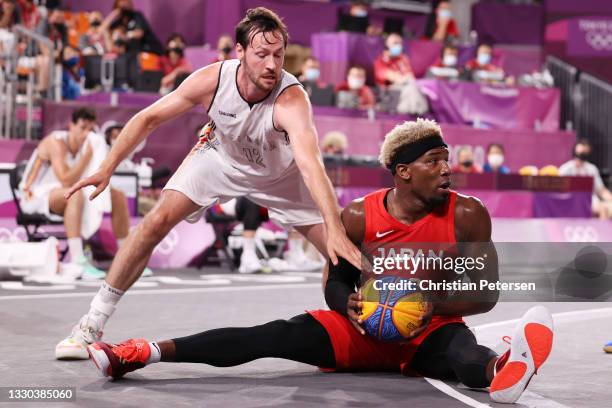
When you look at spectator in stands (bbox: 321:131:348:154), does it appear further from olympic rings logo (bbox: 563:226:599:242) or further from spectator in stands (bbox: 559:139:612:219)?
spectator in stands (bbox: 559:139:612:219)

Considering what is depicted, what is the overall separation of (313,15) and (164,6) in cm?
261

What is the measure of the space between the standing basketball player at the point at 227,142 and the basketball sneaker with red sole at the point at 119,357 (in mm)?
609

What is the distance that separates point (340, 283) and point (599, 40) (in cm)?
1625

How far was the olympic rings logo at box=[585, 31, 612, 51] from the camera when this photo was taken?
19.2m

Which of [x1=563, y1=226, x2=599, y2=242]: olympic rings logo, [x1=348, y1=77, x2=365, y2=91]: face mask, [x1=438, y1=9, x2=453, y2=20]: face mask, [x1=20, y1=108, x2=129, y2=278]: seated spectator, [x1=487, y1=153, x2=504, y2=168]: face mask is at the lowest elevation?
[x1=563, y1=226, x2=599, y2=242]: olympic rings logo

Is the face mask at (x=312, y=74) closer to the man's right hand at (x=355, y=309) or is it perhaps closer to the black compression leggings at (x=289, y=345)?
the black compression leggings at (x=289, y=345)

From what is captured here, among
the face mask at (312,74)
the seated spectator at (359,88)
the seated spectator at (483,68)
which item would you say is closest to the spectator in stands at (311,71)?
the face mask at (312,74)

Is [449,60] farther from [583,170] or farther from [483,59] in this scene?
[583,170]

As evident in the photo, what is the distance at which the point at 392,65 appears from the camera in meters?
15.7

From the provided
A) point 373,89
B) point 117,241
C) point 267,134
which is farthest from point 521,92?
point 267,134

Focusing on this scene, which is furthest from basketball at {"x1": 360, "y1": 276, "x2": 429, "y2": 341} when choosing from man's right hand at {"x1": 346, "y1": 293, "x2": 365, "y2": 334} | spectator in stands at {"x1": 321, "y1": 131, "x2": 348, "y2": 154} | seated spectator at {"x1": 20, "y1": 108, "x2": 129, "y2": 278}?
spectator in stands at {"x1": 321, "y1": 131, "x2": 348, "y2": 154}

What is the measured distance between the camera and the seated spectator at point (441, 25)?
58.2 ft

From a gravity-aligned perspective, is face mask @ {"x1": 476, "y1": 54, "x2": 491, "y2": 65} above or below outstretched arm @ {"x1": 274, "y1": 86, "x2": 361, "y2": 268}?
below

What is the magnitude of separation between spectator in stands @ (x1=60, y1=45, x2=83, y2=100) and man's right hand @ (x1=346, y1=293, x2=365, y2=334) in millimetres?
9840
